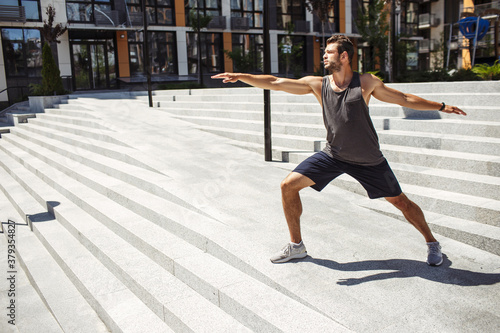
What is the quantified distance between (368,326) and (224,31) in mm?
30731

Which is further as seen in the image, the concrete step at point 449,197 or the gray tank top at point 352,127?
the concrete step at point 449,197

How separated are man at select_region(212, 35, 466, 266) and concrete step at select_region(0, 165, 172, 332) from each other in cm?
134

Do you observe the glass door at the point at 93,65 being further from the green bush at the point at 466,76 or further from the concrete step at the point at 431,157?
the concrete step at the point at 431,157

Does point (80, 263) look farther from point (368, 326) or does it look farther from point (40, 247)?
point (368, 326)

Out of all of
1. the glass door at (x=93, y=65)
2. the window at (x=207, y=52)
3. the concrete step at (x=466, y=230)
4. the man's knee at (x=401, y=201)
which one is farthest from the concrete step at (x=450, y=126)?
the window at (x=207, y=52)

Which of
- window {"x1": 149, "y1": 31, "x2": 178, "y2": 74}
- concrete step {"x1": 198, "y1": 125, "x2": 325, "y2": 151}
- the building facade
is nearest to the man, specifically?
concrete step {"x1": 198, "y1": 125, "x2": 325, "y2": 151}

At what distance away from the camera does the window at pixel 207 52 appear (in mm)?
30266

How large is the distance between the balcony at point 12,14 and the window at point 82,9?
2.49 m

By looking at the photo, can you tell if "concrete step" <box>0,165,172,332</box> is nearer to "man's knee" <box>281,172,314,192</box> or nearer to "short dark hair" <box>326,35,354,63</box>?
"man's knee" <box>281,172,314,192</box>

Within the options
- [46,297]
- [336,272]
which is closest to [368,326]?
[336,272]

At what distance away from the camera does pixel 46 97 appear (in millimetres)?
16703

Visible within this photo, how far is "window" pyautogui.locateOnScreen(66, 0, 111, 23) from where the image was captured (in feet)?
85.3

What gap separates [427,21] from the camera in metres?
41.8

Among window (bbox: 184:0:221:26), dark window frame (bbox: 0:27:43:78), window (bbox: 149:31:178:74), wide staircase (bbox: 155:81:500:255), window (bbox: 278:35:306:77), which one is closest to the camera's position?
wide staircase (bbox: 155:81:500:255)
